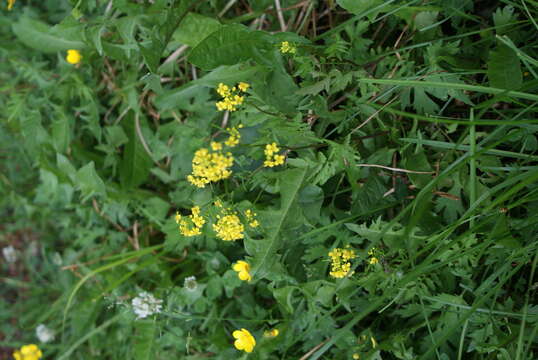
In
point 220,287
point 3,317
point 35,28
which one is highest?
point 35,28

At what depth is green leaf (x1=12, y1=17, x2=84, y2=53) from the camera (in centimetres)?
194

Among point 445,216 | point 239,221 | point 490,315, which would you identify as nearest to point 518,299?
point 490,315

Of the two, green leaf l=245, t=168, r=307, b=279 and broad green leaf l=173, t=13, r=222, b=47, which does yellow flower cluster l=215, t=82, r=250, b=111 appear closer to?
green leaf l=245, t=168, r=307, b=279

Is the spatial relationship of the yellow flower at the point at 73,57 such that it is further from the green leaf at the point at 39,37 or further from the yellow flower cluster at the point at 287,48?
the yellow flower cluster at the point at 287,48

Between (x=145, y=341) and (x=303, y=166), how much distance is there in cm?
102

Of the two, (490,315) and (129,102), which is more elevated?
(129,102)

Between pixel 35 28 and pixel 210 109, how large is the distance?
0.96 meters

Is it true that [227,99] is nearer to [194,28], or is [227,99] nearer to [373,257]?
[194,28]

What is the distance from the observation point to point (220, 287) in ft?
5.68

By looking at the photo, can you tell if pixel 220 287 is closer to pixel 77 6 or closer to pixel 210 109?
pixel 210 109

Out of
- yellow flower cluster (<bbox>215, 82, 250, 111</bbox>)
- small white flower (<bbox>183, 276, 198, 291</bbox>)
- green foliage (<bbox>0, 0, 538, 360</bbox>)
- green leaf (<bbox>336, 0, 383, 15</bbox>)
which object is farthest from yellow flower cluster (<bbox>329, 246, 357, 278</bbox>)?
green leaf (<bbox>336, 0, 383, 15</bbox>)

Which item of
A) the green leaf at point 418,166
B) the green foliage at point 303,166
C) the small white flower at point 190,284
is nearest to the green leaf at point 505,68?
the green foliage at point 303,166

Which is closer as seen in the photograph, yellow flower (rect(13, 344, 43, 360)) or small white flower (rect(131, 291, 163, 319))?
small white flower (rect(131, 291, 163, 319))

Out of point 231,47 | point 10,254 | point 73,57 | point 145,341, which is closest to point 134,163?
point 73,57
